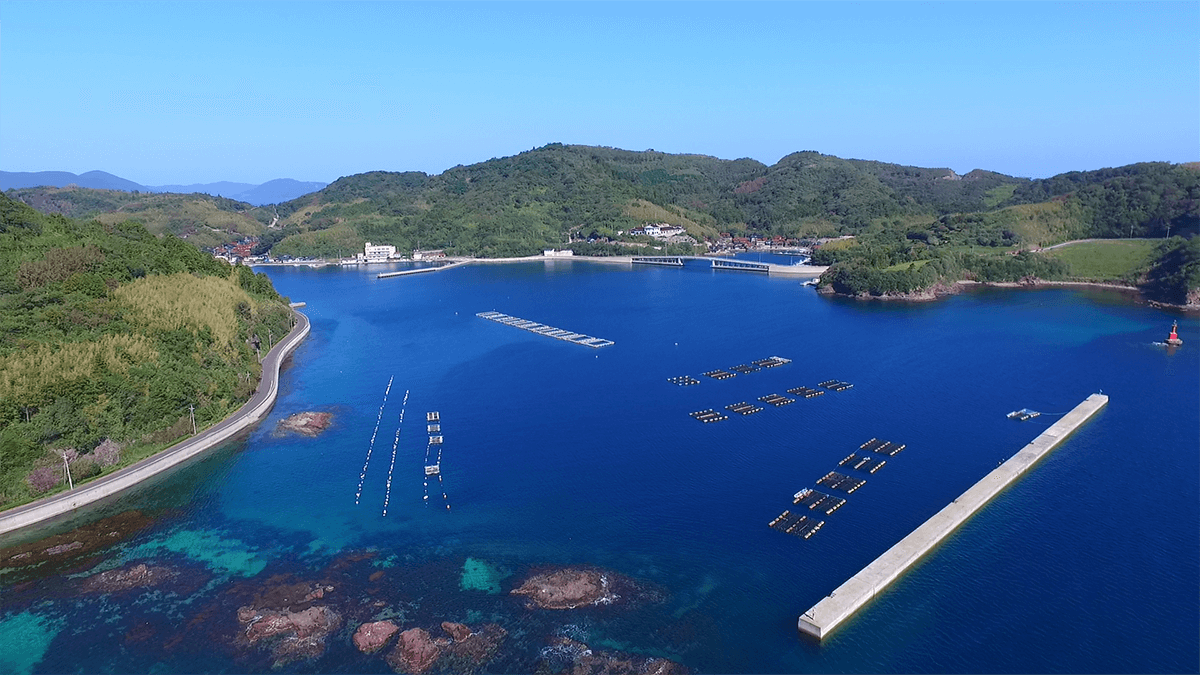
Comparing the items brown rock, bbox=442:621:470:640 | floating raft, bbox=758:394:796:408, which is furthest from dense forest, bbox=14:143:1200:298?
brown rock, bbox=442:621:470:640

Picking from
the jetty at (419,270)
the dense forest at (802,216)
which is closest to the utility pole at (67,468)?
the dense forest at (802,216)

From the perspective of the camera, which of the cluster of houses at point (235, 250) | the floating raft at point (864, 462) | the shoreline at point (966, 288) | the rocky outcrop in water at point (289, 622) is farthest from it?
the cluster of houses at point (235, 250)

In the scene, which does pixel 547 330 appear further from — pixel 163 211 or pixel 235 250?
pixel 163 211

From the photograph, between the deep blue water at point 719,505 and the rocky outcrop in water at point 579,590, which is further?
the rocky outcrop in water at point 579,590

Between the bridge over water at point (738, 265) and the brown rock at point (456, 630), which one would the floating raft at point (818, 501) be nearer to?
the brown rock at point (456, 630)

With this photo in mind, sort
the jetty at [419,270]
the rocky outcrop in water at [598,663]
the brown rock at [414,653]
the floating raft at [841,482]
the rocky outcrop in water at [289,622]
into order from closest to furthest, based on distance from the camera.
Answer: the rocky outcrop in water at [598,663] < the brown rock at [414,653] < the rocky outcrop in water at [289,622] < the floating raft at [841,482] < the jetty at [419,270]

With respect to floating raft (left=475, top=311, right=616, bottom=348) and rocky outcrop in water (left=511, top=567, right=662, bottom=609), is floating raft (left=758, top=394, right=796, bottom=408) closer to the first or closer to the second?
floating raft (left=475, top=311, right=616, bottom=348)
